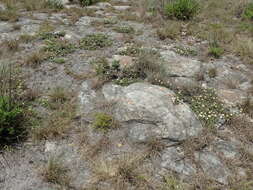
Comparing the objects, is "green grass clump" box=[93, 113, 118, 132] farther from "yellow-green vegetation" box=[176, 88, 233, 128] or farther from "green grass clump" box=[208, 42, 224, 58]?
"green grass clump" box=[208, 42, 224, 58]

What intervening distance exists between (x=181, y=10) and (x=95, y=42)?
3.38 meters

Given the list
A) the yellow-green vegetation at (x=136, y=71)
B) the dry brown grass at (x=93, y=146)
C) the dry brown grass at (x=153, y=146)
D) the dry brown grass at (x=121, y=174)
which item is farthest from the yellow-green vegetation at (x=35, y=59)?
the dry brown grass at (x=153, y=146)

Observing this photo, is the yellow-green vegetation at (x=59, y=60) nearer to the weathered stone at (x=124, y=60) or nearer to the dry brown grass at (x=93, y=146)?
the weathered stone at (x=124, y=60)

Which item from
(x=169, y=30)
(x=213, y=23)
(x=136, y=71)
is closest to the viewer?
(x=136, y=71)

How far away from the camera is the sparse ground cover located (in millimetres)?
3262

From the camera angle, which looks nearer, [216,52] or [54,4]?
[216,52]

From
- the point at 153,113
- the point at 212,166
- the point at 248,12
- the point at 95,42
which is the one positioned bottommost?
the point at 212,166

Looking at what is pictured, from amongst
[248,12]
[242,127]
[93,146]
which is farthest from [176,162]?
[248,12]

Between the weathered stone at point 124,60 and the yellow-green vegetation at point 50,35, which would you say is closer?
the weathered stone at point 124,60

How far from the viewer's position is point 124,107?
420cm

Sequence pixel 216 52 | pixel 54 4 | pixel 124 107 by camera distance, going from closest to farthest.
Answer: pixel 124 107, pixel 216 52, pixel 54 4

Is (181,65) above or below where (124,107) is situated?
above

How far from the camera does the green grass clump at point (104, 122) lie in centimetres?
391

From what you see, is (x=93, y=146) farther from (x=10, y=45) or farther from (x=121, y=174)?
(x=10, y=45)
